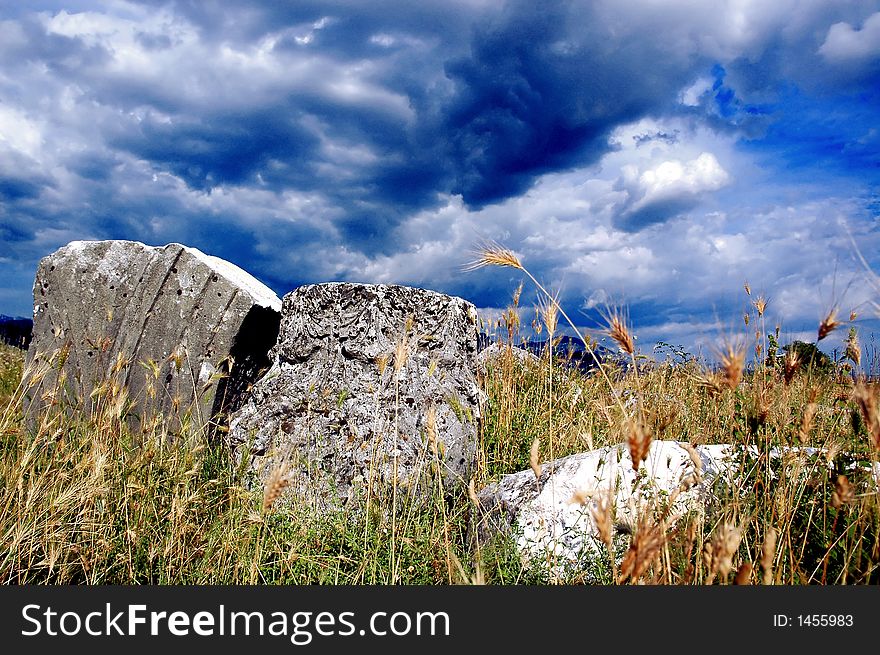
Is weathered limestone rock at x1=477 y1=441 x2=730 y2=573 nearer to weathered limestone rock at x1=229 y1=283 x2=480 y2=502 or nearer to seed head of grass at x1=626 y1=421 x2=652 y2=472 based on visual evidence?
weathered limestone rock at x1=229 y1=283 x2=480 y2=502

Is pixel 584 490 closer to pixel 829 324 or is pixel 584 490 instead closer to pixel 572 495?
pixel 572 495

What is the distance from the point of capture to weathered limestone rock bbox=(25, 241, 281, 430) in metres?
5.16

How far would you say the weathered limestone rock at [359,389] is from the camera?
4199 millimetres

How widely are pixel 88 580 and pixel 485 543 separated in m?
1.88

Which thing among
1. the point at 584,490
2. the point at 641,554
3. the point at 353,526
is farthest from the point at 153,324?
the point at 641,554

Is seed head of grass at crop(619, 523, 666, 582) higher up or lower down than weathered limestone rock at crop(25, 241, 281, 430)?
lower down

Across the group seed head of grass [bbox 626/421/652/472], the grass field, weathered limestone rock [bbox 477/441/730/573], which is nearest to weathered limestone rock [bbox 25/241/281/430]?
the grass field

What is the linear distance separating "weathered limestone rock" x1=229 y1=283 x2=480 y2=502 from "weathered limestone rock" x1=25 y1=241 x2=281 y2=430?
0.57 m

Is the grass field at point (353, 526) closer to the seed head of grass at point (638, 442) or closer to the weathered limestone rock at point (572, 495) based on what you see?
the weathered limestone rock at point (572, 495)

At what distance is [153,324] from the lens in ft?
18.1

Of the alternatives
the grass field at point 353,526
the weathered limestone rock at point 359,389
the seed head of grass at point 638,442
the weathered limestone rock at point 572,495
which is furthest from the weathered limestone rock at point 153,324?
the seed head of grass at point 638,442

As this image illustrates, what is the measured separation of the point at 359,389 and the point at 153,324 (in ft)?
7.11

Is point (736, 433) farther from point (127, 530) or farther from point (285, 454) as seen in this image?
point (127, 530)

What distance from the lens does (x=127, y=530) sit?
120 inches
